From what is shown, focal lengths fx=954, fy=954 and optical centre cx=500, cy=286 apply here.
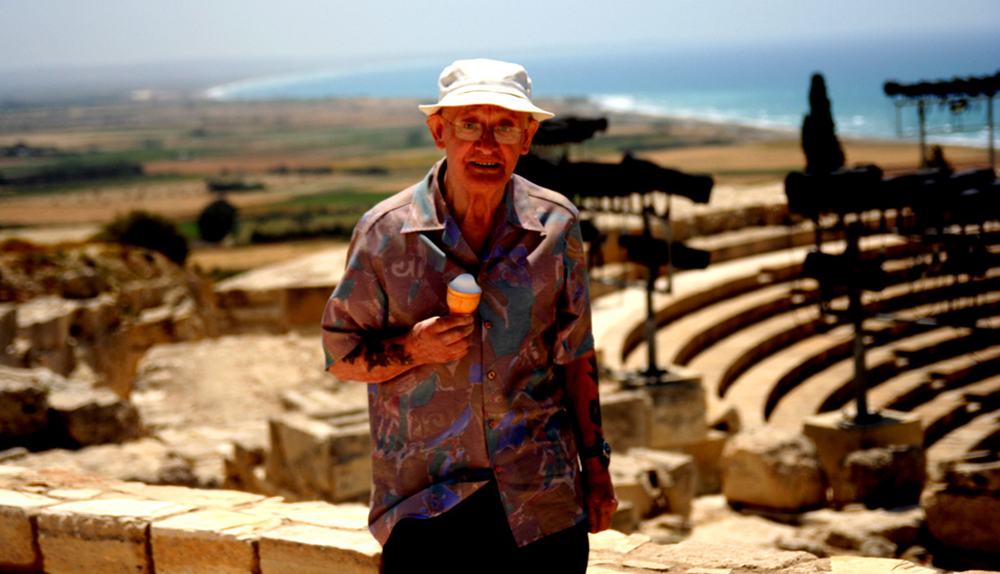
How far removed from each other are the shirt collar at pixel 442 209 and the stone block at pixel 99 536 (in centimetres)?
202

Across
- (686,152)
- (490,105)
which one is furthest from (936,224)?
(686,152)

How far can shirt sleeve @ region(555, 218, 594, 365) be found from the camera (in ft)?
8.12

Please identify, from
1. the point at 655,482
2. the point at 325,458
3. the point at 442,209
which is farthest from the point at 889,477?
the point at 442,209

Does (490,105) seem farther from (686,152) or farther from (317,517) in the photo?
(686,152)

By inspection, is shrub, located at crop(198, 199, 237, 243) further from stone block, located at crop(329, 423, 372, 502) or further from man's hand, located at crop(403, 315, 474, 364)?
man's hand, located at crop(403, 315, 474, 364)

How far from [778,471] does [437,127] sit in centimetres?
564

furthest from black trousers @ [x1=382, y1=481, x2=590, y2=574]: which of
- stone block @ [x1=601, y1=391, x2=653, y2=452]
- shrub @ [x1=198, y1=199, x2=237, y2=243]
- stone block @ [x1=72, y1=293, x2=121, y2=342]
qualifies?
shrub @ [x1=198, y1=199, x2=237, y2=243]

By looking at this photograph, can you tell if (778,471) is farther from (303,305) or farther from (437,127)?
(303,305)

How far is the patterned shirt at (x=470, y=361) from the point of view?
238 centimetres

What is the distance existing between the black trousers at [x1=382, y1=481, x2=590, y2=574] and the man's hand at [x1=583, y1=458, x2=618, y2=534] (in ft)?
0.61

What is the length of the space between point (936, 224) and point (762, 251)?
7111 mm

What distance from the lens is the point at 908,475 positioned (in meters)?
6.87

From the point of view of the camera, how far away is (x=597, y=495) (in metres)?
2.55

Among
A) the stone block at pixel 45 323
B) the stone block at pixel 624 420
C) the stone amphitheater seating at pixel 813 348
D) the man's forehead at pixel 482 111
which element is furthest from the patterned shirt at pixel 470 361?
the stone block at pixel 45 323
